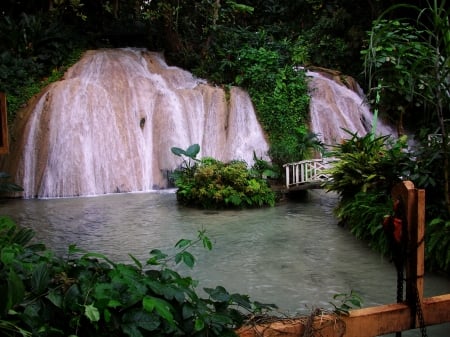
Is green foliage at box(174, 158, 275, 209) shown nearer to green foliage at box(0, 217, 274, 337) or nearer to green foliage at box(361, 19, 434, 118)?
green foliage at box(361, 19, 434, 118)

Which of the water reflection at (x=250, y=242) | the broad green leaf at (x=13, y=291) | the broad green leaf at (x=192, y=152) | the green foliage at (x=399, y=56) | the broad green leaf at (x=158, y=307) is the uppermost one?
the green foliage at (x=399, y=56)

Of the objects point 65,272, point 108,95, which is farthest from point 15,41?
point 65,272

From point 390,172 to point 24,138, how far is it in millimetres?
8421

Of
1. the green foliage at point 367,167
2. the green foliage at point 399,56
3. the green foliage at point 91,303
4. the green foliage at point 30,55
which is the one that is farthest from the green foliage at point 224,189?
the green foliage at point 91,303

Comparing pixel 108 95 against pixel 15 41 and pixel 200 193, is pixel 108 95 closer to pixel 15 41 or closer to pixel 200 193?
pixel 15 41

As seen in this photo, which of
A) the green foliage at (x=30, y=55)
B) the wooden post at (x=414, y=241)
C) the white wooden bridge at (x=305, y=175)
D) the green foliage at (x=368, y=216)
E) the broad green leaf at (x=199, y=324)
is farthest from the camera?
the green foliage at (x=30, y=55)

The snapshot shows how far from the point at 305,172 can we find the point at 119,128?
4887mm

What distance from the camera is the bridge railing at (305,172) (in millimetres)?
10867

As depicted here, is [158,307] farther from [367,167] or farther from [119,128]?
[119,128]

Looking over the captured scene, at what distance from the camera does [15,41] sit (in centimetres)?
1408

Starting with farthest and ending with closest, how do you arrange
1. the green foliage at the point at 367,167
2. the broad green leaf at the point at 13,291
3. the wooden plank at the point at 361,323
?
the green foliage at the point at 367,167 < the wooden plank at the point at 361,323 < the broad green leaf at the point at 13,291

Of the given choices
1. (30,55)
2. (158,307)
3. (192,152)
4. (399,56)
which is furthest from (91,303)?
(30,55)

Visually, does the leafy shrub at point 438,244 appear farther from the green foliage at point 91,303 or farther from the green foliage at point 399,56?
the green foliage at point 91,303

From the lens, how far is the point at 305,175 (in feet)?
36.3
